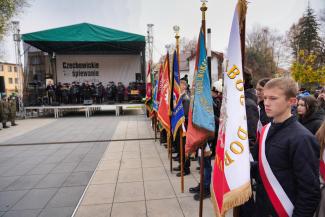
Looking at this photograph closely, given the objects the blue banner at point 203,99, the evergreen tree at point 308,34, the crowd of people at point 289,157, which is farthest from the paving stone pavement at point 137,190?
the evergreen tree at point 308,34

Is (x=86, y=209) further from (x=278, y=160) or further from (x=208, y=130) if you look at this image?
(x=278, y=160)

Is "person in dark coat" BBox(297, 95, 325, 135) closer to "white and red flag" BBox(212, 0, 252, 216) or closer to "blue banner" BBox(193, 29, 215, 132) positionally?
"blue banner" BBox(193, 29, 215, 132)

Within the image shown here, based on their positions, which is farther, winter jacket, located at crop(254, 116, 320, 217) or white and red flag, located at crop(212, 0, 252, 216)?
white and red flag, located at crop(212, 0, 252, 216)

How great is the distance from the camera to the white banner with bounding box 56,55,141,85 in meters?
16.5

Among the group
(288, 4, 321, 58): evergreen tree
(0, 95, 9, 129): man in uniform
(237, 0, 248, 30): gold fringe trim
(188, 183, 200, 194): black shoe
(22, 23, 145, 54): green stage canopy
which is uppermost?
(288, 4, 321, 58): evergreen tree

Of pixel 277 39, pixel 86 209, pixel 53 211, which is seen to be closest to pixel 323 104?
pixel 86 209

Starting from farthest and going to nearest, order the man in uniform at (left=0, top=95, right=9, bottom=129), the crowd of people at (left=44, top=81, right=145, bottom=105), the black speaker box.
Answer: the crowd of people at (left=44, top=81, right=145, bottom=105), the black speaker box, the man in uniform at (left=0, top=95, right=9, bottom=129)

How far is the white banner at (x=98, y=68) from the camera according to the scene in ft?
54.0

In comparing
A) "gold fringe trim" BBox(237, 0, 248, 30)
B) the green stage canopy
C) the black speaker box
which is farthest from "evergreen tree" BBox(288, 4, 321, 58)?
"gold fringe trim" BBox(237, 0, 248, 30)

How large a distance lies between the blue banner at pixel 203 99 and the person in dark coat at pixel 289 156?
837 mm

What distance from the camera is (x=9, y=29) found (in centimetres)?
1311

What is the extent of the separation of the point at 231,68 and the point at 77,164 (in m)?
4.56

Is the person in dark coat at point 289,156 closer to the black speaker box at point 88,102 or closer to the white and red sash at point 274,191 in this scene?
the white and red sash at point 274,191

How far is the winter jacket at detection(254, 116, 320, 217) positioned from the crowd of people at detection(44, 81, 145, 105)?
1388 cm
